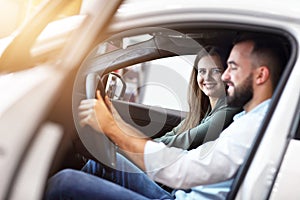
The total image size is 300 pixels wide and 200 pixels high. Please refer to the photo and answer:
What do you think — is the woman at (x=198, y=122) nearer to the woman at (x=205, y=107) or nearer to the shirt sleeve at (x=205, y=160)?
the woman at (x=205, y=107)

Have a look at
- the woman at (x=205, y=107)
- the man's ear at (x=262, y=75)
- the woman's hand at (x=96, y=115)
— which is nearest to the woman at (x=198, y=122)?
the woman at (x=205, y=107)

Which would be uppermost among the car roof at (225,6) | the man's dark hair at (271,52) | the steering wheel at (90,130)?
the car roof at (225,6)

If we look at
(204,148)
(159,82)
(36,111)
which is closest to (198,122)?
(159,82)

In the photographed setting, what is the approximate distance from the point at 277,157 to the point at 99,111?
1.82 ft

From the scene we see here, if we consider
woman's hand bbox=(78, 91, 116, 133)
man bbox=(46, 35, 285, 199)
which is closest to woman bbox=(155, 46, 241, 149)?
man bbox=(46, 35, 285, 199)

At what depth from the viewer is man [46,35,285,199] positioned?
4.42 ft

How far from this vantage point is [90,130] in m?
1.48

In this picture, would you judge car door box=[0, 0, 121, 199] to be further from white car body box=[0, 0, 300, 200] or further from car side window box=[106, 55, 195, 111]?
car side window box=[106, 55, 195, 111]

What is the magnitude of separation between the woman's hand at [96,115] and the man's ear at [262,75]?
49 centimetres

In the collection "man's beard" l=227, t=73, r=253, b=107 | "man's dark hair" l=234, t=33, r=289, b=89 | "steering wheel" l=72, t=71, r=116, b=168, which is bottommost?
"steering wheel" l=72, t=71, r=116, b=168

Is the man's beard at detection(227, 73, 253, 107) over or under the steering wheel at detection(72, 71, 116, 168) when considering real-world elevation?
over

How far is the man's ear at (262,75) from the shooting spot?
1.39 m

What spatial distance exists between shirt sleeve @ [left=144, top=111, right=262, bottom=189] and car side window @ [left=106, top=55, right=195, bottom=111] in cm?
57

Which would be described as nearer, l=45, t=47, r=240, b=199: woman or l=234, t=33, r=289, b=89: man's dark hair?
l=234, t=33, r=289, b=89: man's dark hair
